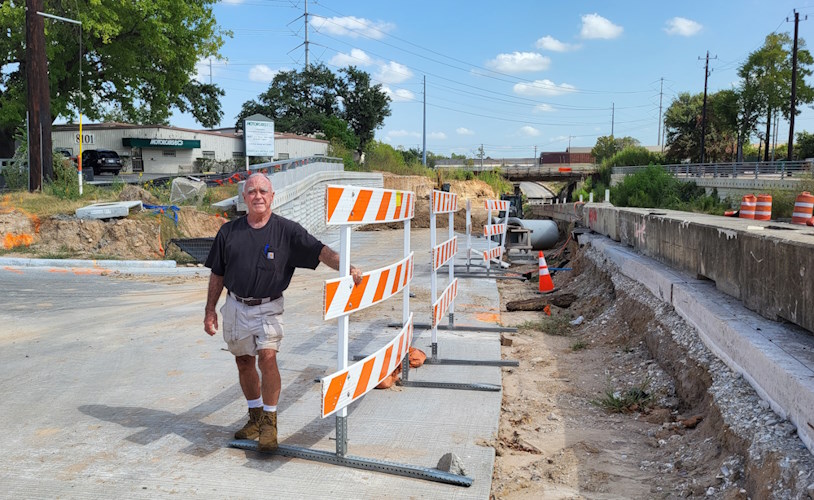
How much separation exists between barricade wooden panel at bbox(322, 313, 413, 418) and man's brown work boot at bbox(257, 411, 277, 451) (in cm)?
54

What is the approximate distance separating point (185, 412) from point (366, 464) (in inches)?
72.5

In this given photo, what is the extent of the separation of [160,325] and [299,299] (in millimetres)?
2760

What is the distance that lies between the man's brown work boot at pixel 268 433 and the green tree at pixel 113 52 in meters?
29.0

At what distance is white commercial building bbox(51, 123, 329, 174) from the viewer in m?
44.9

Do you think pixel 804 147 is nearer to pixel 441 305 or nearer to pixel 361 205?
pixel 441 305

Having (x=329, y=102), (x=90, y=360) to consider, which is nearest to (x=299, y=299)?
(x=90, y=360)

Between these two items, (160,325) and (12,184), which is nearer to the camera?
(160,325)

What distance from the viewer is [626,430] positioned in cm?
547

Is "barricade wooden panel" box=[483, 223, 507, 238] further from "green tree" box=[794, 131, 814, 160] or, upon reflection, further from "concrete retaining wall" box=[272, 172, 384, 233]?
"green tree" box=[794, 131, 814, 160]

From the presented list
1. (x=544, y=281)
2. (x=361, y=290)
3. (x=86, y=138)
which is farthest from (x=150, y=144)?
(x=361, y=290)

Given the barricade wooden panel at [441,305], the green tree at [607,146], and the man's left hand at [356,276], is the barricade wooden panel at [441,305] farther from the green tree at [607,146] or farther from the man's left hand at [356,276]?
the green tree at [607,146]

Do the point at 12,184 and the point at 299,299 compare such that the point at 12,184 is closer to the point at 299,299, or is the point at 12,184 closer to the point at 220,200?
the point at 220,200

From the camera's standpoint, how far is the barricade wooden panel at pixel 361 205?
164 inches

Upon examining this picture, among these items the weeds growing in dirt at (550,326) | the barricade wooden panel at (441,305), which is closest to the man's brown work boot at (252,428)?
the barricade wooden panel at (441,305)
